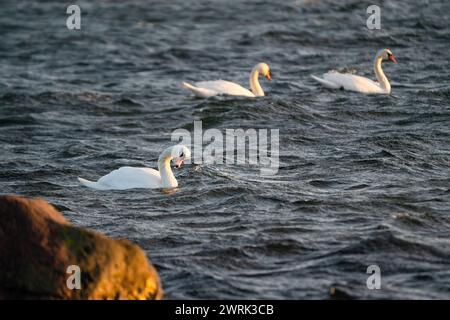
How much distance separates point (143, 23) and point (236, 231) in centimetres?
1732

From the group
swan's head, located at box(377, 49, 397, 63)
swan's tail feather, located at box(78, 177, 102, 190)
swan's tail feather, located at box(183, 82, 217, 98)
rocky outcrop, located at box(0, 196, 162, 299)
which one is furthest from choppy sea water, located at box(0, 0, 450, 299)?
rocky outcrop, located at box(0, 196, 162, 299)

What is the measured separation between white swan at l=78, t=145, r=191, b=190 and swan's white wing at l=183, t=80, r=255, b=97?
5.93 m

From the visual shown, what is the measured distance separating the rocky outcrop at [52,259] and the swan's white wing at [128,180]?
520 cm

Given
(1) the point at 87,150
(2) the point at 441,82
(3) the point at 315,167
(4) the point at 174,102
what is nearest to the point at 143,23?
(4) the point at 174,102

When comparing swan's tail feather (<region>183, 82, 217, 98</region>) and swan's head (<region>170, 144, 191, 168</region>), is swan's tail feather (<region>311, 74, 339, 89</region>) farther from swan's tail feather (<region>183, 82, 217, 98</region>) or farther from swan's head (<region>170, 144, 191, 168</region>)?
swan's head (<region>170, 144, 191, 168</region>)

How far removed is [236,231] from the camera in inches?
460

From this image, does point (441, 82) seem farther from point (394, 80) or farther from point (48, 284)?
point (48, 284)

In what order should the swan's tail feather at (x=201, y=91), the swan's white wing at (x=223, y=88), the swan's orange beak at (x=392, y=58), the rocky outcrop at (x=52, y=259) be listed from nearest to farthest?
the rocky outcrop at (x=52, y=259) → the swan's white wing at (x=223, y=88) → the swan's tail feather at (x=201, y=91) → the swan's orange beak at (x=392, y=58)

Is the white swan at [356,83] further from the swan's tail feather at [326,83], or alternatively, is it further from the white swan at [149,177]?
the white swan at [149,177]

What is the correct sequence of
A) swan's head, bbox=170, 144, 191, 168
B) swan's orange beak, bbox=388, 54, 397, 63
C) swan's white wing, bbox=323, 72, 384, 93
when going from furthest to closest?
swan's orange beak, bbox=388, 54, 397, 63, swan's white wing, bbox=323, 72, 384, 93, swan's head, bbox=170, 144, 191, 168

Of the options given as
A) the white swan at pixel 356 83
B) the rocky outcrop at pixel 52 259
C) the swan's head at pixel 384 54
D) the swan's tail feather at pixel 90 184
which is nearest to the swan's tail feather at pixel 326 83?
the white swan at pixel 356 83

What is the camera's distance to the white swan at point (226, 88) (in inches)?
781

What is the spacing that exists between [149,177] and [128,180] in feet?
1.06

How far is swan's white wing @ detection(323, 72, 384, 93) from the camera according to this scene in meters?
20.1
